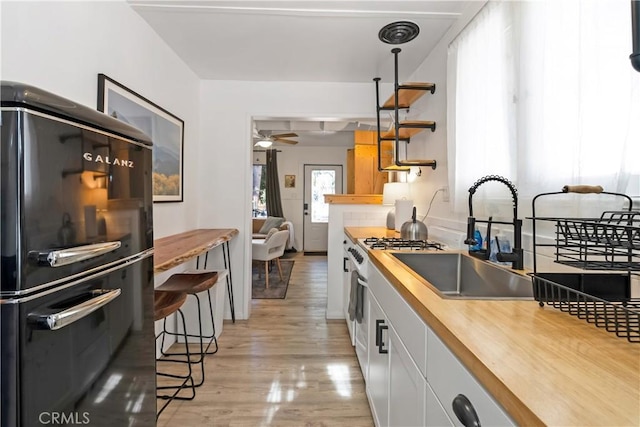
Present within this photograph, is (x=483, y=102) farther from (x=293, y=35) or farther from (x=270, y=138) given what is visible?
(x=270, y=138)

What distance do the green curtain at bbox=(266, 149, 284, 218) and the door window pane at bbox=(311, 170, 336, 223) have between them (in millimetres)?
794

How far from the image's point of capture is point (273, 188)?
7.46 metres

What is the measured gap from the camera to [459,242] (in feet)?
6.30

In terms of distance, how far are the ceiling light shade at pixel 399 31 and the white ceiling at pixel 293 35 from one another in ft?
0.31

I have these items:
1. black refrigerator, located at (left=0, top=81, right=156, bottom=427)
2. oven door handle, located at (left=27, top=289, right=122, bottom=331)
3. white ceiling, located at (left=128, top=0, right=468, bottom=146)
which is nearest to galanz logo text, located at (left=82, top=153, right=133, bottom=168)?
black refrigerator, located at (left=0, top=81, right=156, bottom=427)

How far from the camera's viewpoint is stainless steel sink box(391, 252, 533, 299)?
1.43 m

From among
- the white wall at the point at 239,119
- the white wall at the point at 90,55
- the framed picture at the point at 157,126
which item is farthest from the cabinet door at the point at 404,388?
the white wall at the point at 239,119

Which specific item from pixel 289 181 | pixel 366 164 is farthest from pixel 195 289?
pixel 289 181

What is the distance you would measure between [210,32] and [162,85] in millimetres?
539

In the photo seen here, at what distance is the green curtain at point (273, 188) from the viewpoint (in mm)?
7430

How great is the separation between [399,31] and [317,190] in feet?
18.9

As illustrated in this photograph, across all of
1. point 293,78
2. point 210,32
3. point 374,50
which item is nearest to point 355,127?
point 293,78

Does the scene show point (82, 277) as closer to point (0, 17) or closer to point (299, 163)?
point (0, 17)

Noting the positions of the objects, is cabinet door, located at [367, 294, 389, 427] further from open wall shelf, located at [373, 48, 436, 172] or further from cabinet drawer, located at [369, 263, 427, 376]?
open wall shelf, located at [373, 48, 436, 172]
